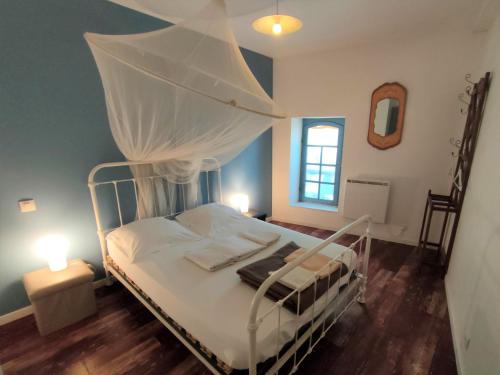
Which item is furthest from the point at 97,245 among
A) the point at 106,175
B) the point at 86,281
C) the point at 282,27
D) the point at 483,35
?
the point at 483,35

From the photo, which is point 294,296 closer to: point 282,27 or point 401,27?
point 282,27

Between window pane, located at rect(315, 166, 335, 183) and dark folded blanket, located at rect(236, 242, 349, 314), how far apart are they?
2454 millimetres

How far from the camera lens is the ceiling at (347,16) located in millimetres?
2008

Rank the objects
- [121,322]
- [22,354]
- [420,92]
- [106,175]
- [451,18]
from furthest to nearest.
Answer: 1. [420,92]
2. [451,18]
3. [106,175]
4. [121,322]
5. [22,354]

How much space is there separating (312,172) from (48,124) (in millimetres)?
3676

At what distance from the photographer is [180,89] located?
168 centimetres

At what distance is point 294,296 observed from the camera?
1522 mm

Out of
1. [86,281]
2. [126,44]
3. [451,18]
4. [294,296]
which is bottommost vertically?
[86,281]

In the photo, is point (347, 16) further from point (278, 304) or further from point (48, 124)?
point (48, 124)

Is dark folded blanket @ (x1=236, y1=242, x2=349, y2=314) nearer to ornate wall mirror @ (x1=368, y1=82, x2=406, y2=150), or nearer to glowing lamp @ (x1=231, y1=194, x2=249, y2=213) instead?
glowing lamp @ (x1=231, y1=194, x2=249, y2=213)

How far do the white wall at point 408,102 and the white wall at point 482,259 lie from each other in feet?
1.67

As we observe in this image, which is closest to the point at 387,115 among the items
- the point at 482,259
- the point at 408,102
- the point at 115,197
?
the point at 408,102

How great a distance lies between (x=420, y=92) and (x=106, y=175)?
377 centimetres

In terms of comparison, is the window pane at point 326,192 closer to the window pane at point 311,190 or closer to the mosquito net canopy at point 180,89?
the window pane at point 311,190
